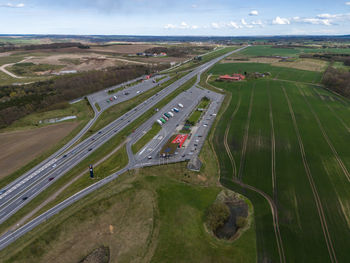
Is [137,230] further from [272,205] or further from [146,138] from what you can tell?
[146,138]

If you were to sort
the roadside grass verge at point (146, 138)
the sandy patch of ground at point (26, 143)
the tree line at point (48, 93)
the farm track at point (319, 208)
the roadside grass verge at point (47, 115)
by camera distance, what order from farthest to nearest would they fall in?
the tree line at point (48, 93) < the roadside grass verge at point (146, 138) < the sandy patch of ground at point (26, 143) < the roadside grass verge at point (47, 115) < the farm track at point (319, 208)

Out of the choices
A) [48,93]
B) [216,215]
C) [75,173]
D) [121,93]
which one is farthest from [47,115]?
[216,215]

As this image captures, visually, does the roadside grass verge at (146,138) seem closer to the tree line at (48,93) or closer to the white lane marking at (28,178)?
the white lane marking at (28,178)

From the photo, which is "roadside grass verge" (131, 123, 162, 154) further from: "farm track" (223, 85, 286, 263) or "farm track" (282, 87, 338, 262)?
"farm track" (282, 87, 338, 262)

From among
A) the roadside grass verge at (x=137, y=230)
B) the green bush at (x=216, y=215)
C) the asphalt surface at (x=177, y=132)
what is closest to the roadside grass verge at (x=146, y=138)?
the asphalt surface at (x=177, y=132)

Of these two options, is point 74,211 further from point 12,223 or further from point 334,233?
point 334,233
